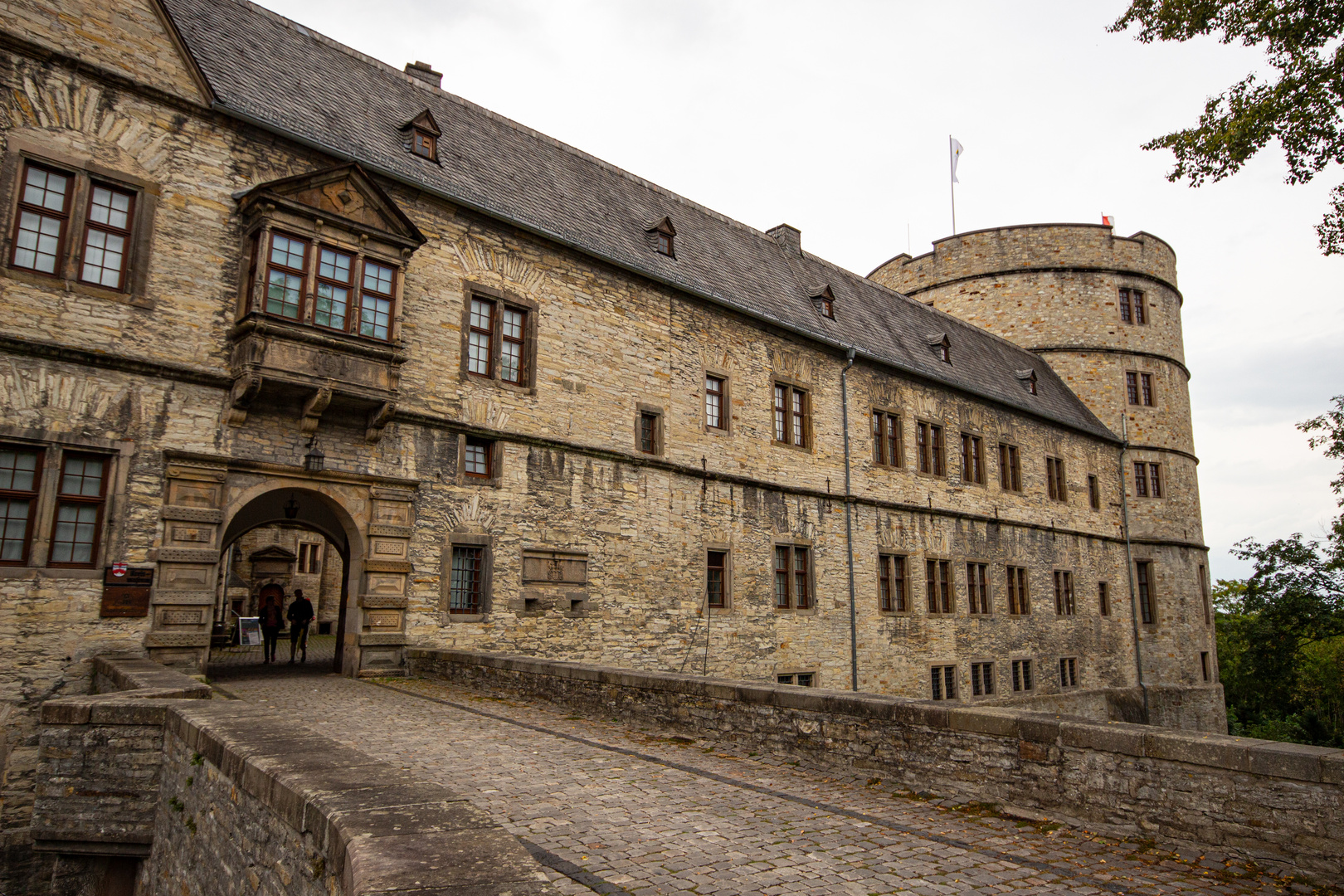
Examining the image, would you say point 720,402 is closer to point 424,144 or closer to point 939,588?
point 424,144

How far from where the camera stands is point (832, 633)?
68.2 ft

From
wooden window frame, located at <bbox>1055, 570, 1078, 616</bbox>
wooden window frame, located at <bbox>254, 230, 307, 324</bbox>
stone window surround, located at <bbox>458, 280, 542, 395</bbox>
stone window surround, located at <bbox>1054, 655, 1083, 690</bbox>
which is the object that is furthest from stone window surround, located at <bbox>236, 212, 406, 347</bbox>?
stone window surround, located at <bbox>1054, 655, 1083, 690</bbox>

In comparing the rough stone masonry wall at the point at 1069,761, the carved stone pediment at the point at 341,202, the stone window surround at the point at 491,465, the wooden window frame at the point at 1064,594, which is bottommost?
the rough stone masonry wall at the point at 1069,761

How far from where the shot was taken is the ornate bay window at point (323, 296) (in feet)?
39.9

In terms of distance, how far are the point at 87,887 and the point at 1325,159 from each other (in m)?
16.8

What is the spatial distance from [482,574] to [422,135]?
8.16 metres

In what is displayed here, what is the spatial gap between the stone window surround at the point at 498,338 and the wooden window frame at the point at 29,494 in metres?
6.16

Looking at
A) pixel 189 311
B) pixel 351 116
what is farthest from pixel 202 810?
pixel 351 116

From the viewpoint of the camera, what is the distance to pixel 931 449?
984 inches

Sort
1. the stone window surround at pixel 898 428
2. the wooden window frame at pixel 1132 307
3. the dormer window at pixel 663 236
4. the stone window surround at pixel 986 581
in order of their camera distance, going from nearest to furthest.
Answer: the dormer window at pixel 663 236 < the stone window surround at pixel 898 428 < the stone window surround at pixel 986 581 < the wooden window frame at pixel 1132 307

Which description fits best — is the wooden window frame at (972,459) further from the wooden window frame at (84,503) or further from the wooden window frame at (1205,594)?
the wooden window frame at (84,503)

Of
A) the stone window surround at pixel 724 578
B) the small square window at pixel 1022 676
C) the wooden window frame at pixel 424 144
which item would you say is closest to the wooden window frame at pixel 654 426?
the stone window surround at pixel 724 578

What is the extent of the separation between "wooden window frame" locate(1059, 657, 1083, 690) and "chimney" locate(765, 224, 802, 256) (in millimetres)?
16169

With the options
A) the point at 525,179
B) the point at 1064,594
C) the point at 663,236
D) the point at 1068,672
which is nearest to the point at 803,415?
the point at 663,236
